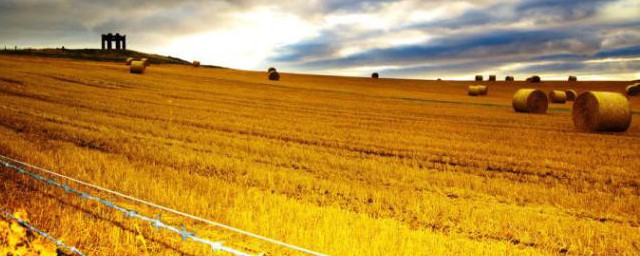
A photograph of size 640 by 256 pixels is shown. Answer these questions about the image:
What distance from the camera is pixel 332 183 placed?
786cm

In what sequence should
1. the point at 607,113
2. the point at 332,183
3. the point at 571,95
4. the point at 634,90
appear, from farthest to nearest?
the point at 634,90 < the point at 571,95 < the point at 607,113 < the point at 332,183

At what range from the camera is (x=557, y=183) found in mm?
8391

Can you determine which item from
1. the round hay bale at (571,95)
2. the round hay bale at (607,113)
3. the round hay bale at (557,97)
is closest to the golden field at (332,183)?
the round hay bale at (607,113)

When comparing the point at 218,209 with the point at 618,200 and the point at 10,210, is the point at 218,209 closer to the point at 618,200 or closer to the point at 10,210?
the point at 10,210

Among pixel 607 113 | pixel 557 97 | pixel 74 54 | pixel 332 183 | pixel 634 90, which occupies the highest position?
pixel 74 54

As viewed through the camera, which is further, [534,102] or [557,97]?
[557,97]

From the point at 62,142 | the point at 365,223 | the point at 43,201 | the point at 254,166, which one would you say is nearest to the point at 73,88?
the point at 62,142

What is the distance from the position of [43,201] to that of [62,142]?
5421 mm

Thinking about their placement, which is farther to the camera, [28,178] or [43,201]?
[28,178]

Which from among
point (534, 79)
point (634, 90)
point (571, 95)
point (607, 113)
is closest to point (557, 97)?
point (571, 95)

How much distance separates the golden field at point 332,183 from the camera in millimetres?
5074

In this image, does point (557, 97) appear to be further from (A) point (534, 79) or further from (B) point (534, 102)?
(A) point (534, 79)

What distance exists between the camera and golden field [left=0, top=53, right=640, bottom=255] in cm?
507

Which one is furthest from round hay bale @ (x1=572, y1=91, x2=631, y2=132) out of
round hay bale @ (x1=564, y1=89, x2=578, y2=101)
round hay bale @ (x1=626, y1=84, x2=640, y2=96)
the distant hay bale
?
the distant hay bale
